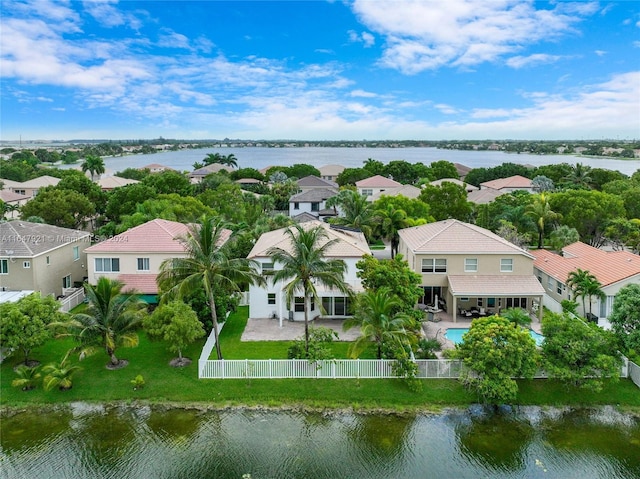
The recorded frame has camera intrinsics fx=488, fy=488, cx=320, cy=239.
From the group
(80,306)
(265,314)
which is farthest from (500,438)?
(80,306)

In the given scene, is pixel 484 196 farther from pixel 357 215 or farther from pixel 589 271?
pixel 589 271

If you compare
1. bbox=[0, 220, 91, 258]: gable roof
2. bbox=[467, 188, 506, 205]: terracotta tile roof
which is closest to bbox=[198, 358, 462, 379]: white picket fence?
bbox=[0, 220, 91, 258]: gable roof

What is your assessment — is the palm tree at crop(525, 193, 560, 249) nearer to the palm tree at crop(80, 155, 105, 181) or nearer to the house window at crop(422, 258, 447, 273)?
the house window at crop(422, 258, 447, 273)

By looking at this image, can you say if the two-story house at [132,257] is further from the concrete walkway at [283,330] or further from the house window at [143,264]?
the concrete walkway at [283,330]

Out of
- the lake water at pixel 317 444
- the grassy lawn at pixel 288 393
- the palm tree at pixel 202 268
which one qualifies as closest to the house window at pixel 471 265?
the grassy lawn at pixel 288 393

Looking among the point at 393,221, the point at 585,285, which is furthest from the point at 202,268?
the point at 393,221

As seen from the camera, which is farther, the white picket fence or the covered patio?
the covered patio

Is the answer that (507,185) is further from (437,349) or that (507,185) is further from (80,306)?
(80,306)
